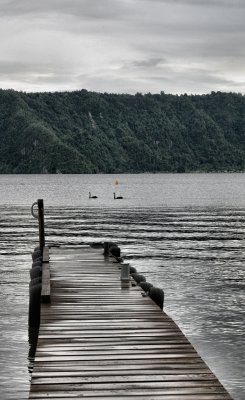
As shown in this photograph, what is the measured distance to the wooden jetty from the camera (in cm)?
1101

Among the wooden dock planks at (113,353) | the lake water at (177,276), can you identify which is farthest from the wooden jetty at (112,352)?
the lake water at (177,276)

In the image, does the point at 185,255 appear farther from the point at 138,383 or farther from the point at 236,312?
the point at 138,383

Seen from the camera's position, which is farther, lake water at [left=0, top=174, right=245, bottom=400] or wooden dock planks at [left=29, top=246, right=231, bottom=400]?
lake water at [left=0, top=174, right=245, bottom=400]

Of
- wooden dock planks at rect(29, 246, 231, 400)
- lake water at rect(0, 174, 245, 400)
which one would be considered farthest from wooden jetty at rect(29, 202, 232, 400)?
lake water at rect(0, 174, 245, 400)

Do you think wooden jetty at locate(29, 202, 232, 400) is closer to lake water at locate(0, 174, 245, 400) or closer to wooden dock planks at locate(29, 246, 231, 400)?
wooden dock planks at locate(29, 246, 231, 400)

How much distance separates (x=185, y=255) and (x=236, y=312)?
16.6m

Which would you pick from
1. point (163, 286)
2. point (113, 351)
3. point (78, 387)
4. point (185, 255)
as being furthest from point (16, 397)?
point (185, 255)

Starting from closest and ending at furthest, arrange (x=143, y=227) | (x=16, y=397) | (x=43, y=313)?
(x=16, y=397), (x=43, y=313), (x=143, y=227)

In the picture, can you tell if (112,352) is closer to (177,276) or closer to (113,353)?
(113,353)

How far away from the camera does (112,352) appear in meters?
13.4

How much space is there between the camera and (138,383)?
450 inches

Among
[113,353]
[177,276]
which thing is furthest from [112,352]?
[177,276]

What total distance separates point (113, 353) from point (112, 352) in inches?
3.2

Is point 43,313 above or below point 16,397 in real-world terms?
above
